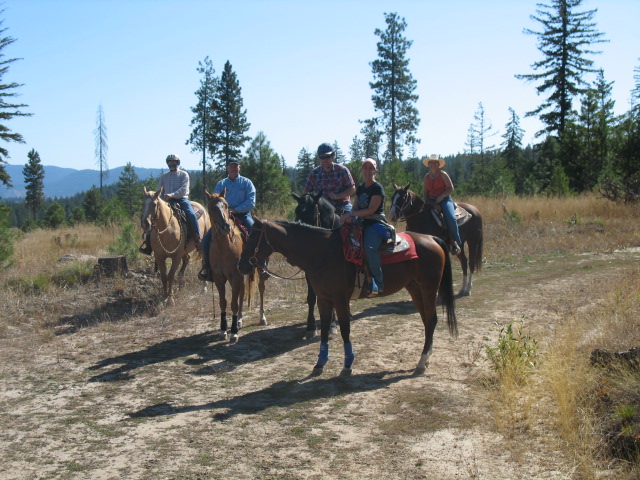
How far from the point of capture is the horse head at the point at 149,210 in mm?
10008

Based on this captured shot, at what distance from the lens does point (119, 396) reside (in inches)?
237

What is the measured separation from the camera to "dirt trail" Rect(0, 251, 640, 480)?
14.5 ft

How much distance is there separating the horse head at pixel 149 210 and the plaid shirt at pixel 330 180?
3.44 metres

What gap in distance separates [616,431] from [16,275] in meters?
12.1

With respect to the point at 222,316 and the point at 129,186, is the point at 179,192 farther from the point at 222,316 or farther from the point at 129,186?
the point at 129,186

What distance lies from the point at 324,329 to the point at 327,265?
78 centimetres

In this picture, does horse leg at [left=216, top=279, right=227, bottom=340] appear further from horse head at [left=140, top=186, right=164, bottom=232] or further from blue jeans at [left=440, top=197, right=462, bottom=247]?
blue jeans at [left=440, top=197, right=462, bottom=247]

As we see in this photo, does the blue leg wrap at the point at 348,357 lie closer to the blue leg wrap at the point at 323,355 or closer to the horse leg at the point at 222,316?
the blue leg wrap at the point at 323,355

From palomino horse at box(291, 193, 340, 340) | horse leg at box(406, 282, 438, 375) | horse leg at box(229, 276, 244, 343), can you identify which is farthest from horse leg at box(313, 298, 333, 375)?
horse leg at box(229, 276, 244, 343)

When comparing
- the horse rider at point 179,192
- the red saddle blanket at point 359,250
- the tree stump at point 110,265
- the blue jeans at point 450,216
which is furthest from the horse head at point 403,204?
the tree stump at point 110,265

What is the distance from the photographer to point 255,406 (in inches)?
224

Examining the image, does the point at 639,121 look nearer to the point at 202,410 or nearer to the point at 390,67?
the point at 390,67

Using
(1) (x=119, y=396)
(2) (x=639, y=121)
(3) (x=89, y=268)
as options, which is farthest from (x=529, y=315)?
(2) (x=639, y=121)

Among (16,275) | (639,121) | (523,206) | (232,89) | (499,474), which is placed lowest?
(499,474)
